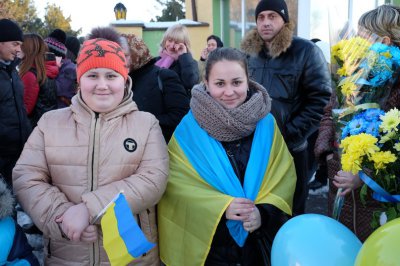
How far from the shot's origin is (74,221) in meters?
1.83

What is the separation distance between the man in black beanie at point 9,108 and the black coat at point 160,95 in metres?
1.26

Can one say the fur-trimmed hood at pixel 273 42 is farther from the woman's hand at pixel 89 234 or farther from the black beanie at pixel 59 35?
the black beanie at pixel 59 35

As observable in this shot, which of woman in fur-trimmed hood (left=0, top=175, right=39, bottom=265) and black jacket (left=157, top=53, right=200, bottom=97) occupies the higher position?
black jacket (left=157, top=53, right=200, bottom=97)

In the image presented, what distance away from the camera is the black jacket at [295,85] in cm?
327

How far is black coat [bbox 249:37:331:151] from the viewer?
3266 millimetres

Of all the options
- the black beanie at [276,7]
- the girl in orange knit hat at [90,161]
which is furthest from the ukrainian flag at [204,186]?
the black beanie at [276,7]

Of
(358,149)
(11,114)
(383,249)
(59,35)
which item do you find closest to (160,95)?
(11,114)

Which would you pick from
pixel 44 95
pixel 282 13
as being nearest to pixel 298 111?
pixel 282 13

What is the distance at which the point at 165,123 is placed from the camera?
3221 mm

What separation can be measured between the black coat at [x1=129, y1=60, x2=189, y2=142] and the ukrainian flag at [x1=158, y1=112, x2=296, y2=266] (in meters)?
0.92

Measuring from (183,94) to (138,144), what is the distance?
1358mm

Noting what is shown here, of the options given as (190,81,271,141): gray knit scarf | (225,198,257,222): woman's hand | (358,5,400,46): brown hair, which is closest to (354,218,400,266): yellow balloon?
(225,198,257,222): woman's hand

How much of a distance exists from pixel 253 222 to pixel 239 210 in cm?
12

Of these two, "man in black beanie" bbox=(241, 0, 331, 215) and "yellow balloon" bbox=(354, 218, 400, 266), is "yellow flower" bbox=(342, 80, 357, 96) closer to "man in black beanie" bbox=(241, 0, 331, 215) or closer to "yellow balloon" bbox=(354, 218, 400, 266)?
"yellow balloon" bbox=(354, 218, 400, 266)
